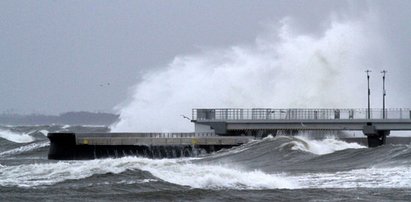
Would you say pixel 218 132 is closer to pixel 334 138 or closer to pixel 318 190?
pixel 334 138

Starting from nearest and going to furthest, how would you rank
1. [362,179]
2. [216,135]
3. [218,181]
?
1. [218,181]
2. [362,179]
3. [216,135]

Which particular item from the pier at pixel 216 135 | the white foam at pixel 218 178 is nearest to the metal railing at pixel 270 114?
the pier at pixel 216 135

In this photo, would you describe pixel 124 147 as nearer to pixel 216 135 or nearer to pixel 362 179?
pixel 216 135

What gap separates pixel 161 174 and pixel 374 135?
2441 cm

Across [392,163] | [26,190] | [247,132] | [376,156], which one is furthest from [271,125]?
[26,190]

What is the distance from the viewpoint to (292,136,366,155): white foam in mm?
42641

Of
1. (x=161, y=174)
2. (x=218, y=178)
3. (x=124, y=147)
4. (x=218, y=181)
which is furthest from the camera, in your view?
(x=124, y=147)

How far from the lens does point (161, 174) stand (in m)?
28.3

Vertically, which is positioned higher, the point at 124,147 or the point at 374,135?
the point at 374,135

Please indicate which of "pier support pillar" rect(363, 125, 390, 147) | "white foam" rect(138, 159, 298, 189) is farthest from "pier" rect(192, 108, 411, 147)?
"white foam" rect(138, 159, 298, 189)

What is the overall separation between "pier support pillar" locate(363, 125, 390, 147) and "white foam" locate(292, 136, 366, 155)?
3.34 feet

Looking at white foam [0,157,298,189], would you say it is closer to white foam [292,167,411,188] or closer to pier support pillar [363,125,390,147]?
white foam [292,167,411,188]

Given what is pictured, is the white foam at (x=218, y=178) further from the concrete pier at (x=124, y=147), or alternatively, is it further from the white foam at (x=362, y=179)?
the concrete pier at (x=124, y=147)

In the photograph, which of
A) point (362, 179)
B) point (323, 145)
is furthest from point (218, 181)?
point (323, 145)
